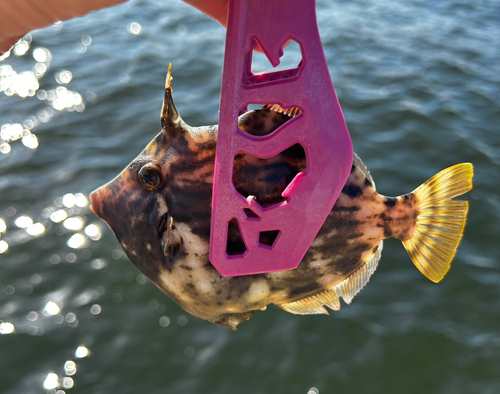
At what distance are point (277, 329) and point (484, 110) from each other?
411 centimetres

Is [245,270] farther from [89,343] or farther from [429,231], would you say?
[89,343]

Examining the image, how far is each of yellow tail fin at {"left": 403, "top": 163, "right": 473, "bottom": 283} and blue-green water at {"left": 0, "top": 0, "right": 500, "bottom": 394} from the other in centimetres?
218

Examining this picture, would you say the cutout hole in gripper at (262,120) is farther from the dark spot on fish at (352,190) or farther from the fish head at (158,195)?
the dark spot on fish at (352,190)

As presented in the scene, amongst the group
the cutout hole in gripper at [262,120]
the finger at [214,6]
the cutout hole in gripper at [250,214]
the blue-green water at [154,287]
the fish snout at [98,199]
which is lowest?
the blue-green water at [154,287]

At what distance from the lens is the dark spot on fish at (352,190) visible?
1660 millimetres

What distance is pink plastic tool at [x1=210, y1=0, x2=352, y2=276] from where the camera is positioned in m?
1.23

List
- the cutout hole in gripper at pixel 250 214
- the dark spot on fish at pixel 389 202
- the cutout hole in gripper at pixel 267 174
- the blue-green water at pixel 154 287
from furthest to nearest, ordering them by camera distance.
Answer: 1. the blue-green water at pixel 154 287
2. the dark spot on fish at pixel 389 202
3. the cutout hole in gripper at pixel 267 174
4. the cutout hole in gripper at pixel 250 214

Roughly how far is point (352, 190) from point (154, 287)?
10.1 ft

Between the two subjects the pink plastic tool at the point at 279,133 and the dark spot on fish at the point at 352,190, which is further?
the dark spot on fish at the point at 352,190

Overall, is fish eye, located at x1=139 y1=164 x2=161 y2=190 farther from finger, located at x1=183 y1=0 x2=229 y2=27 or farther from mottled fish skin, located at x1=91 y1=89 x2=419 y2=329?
finger, located at x1=183 y1=0 x2=229 y2=27

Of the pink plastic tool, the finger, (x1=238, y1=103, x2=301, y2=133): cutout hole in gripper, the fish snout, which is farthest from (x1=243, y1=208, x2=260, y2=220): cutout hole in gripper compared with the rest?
the finger

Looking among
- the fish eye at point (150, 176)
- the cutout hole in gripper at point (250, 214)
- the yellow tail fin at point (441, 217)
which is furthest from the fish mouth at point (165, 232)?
the yellow tail fin at point (441, 217)

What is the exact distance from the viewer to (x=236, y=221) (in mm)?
1589

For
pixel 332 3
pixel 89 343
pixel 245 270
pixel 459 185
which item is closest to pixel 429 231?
pixel 459 185
